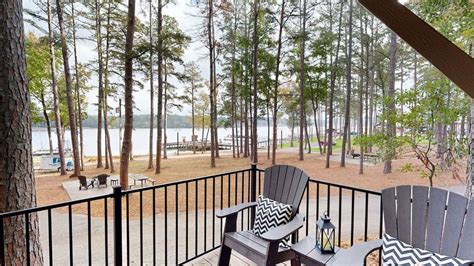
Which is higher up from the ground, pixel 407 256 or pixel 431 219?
pixel 431 219

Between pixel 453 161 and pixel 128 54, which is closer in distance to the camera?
pixel 453 161

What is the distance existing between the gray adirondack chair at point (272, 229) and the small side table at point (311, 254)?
117mm

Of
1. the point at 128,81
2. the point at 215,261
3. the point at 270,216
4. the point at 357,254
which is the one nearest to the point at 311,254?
the point at 357,254

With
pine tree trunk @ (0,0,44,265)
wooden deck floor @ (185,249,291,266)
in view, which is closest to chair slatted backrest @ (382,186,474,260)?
wooden deck floor @ (185,249,291,266)

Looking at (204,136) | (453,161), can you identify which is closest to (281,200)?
(453,161)

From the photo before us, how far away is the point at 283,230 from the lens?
197 cm

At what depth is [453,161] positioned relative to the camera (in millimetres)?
5094

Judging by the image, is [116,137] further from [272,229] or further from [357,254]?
[357,254]

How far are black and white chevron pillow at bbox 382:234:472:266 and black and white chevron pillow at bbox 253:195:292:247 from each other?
0.72 m

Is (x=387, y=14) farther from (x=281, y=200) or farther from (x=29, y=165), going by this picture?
(x=29, y=165)

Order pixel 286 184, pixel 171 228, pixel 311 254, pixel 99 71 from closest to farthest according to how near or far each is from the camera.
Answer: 1. pixel 311 254
2. pixel 286 184
3. pixel 171 228
4. pixel 99 71

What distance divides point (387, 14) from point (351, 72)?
431 inches

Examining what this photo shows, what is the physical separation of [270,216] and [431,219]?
109cm

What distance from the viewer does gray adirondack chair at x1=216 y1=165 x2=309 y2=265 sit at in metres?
1.94
